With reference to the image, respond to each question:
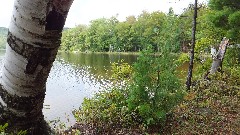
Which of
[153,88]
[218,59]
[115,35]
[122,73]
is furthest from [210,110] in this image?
[115,35]

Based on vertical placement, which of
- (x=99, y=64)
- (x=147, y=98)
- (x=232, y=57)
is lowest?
(x=99, y=64)

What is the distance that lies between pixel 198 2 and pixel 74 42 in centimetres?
14536

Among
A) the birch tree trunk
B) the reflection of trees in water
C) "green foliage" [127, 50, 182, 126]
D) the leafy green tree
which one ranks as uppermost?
the leafy green tree

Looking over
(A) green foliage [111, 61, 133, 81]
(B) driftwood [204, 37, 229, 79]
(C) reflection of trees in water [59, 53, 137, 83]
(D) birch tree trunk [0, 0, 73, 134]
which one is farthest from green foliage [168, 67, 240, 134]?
(C) reflection of trees in water [59, 53, 137, 83]

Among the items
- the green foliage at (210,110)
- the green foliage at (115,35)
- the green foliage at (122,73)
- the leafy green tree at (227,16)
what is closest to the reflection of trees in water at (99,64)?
the leafy green tree at (227,16)

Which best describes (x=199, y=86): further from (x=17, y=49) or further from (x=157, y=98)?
(x=17, y=49)

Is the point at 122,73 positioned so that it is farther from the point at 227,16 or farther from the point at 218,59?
the point at 218,59

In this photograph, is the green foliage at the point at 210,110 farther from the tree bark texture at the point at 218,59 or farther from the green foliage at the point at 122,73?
the green foliage at the point at 122,73

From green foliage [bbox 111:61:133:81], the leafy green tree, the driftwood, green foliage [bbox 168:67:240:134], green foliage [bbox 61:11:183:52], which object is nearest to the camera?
green foliage [bbox 168:67:240:134]

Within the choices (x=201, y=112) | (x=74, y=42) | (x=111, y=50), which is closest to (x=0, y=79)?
(x=201, y=112)

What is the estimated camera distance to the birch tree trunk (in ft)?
3.41

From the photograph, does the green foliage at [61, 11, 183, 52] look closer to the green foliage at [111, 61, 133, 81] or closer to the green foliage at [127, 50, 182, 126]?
the green foliage at [111, 61, 133, 81]

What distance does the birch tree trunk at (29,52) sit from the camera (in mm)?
1040

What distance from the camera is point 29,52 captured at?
1098mm
